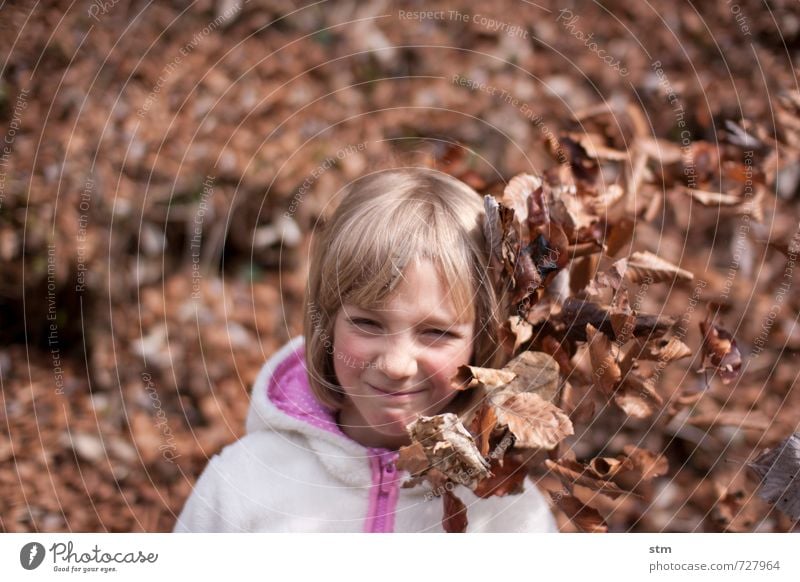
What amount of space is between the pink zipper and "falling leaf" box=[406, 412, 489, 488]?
115 millimetres

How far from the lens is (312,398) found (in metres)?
0.77

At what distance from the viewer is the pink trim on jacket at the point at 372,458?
739 millimetres

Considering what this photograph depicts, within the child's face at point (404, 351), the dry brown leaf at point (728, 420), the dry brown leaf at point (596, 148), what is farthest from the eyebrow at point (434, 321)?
the dry brown leaf at point (728, 420)

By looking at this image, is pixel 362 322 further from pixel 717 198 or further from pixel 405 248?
pixel 717 198

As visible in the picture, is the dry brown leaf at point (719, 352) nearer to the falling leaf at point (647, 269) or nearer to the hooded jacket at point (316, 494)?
the falling leaf at point (647, 269)

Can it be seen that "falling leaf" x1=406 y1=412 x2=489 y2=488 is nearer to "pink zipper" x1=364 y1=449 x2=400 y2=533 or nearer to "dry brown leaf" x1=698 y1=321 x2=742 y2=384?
"pink zipper" x1=364 y1=449 x2=400 y2=533

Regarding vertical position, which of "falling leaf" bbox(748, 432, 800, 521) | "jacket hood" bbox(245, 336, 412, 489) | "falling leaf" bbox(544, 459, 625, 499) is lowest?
"falling leaf" bbox(748, 432, 800, 521)

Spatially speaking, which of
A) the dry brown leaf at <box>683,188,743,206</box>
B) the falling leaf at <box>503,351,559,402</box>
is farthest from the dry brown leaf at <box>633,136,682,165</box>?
the falling leaf at <box>503,351,559,402</box>

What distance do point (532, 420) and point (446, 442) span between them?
0.26 feet

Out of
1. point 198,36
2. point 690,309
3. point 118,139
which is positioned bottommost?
point 690,309

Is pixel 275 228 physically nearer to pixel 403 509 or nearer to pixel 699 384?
pixel 403 509

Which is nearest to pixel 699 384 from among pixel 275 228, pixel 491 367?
pixel 491 367

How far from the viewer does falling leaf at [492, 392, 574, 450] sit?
2.07ft

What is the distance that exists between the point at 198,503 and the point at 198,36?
600 mm
